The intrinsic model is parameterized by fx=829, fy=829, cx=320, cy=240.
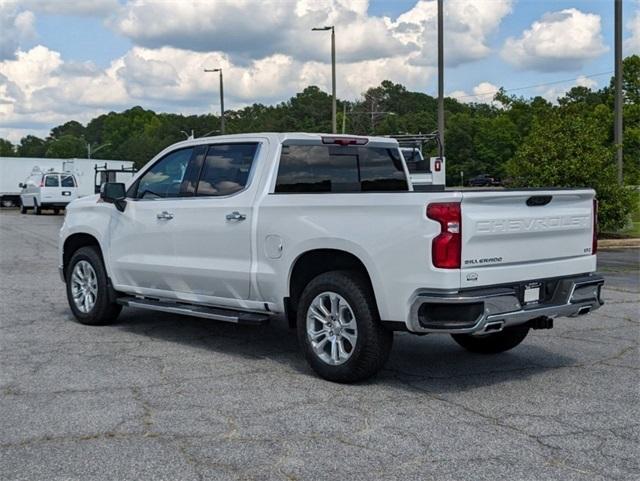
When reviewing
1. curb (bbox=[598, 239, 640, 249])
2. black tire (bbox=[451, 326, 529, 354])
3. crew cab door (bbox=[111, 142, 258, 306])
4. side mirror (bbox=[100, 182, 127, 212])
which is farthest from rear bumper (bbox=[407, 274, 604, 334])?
→ curb (bbox=[598, 239, 640, 249])

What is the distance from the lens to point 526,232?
19.6ft

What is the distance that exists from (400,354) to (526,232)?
191cm

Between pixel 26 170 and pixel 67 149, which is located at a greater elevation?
pixel 67 149

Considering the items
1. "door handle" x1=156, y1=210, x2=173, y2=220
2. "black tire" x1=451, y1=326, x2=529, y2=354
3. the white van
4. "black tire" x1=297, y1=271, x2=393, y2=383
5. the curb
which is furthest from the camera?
the white van

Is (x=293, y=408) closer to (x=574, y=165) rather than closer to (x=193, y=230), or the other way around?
(x=193, y=230)

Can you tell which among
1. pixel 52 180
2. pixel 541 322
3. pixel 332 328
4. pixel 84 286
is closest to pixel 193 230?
pixel 332 328

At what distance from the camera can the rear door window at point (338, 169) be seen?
7105mm

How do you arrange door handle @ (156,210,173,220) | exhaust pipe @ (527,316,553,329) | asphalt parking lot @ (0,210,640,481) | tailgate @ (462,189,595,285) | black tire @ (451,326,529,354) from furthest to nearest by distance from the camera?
door handle @ (156,210,173,220) < black tire @ (451,326,529,354) < exhaust pipe @ (527,316,553,329) < tailgate @ (462,189,595,285) < asphalt parking lot @ (0,210,640,481)


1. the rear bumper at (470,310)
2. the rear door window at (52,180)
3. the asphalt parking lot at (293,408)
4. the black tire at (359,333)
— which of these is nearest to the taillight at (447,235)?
the rear bumper at (470,310)

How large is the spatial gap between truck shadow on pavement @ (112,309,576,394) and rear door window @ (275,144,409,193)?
1489mm

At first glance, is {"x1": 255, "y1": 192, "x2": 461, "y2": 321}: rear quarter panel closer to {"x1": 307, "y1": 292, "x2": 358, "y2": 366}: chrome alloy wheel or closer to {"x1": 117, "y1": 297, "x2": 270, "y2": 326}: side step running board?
{"x1": 117, "y1": 297, "x2": 270, "y2": 326}: side step running board

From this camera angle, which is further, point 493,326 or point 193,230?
point 193,230

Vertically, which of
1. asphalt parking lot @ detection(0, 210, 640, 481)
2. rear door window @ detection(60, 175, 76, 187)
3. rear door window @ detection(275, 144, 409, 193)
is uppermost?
rear door window @ detection(60, 175, 76, 187)

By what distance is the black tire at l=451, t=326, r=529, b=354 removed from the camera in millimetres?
7156
